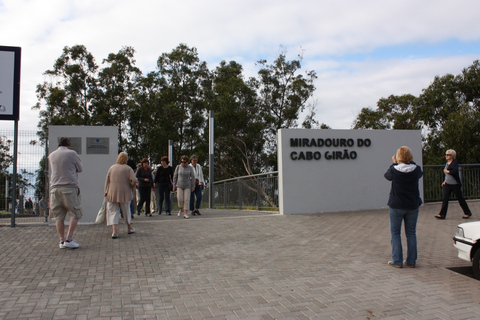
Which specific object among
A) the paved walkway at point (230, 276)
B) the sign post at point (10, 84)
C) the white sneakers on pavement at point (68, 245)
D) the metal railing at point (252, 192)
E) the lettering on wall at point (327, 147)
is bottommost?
the paved walkway at point (230, 276)

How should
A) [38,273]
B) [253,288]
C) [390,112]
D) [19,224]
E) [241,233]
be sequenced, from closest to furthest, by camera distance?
1. [253,288]
2. [38,273]
3. [241,233]
4. [19,224]
5. [390,112]

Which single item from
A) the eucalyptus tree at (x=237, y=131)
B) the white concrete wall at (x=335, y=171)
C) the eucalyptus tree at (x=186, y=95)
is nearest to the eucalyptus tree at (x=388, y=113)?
the eucalyptus tree at (x=237, y=131)

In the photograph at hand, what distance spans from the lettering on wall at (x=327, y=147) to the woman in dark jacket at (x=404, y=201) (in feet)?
17.9

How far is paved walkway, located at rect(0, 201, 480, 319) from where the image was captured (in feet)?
13.9

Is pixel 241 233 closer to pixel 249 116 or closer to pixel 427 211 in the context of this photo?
pixel 427 211

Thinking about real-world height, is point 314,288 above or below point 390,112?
below

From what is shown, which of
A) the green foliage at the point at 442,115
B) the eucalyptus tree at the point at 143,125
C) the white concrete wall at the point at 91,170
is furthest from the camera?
the eucalyptus tree at the point at 143,125

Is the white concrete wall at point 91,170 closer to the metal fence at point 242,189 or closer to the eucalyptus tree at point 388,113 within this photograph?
the metal fence at point 242,189

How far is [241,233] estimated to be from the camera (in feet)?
27.2

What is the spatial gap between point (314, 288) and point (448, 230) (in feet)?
15.9

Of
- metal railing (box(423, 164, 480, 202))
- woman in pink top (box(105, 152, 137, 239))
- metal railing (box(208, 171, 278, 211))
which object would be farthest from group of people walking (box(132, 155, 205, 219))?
metal railing (box(423, 164, 480, 202))

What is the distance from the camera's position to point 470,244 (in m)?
5.50

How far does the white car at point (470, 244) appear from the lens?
5375mm

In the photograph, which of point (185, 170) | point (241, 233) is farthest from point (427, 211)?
point (185, 170)
